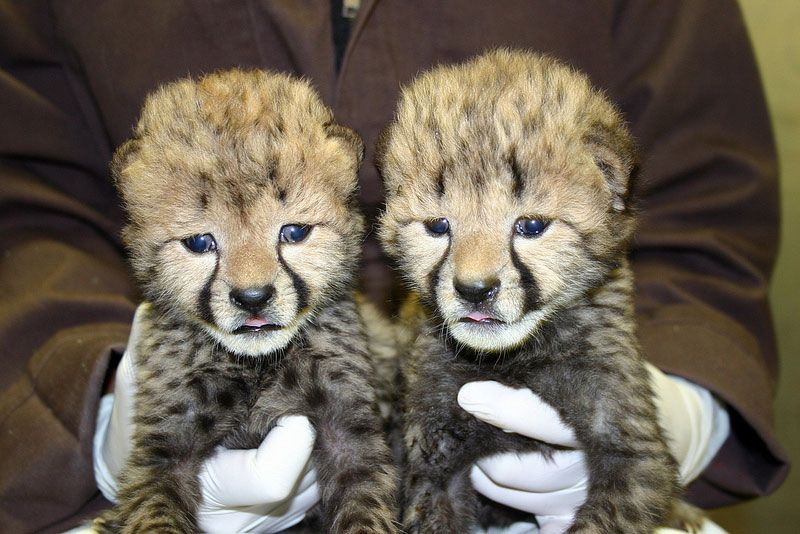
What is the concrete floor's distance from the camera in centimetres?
380

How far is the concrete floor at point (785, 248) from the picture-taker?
12.5 ft

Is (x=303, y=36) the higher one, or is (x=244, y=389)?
(x=303, y=36)

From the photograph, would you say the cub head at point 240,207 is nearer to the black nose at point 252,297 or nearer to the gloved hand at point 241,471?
the black nose at point 252,297

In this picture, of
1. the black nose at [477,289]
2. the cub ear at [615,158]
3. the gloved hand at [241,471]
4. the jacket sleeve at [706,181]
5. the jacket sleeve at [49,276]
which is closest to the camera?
the black nose at [477,289]

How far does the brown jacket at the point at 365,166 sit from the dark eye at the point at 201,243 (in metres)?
0.64

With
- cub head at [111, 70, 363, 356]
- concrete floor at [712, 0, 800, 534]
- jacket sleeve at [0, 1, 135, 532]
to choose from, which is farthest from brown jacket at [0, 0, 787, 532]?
concrete floor at [712, 0, 800, 534]

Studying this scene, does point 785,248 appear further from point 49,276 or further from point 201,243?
point 49,276

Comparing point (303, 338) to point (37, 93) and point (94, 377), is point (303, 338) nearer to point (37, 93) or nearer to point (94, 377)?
point (94, 377)

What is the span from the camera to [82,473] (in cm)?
210

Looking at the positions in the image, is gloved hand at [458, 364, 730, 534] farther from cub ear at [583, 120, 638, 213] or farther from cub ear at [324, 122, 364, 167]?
cub ear at [324, 122, 364, 167]

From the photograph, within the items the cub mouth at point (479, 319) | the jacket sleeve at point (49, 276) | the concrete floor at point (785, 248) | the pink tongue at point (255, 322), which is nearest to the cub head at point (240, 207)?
the pink tongue at point (255, 322)

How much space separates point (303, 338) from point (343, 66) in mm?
852

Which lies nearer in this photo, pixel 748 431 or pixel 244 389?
pixel 244 389

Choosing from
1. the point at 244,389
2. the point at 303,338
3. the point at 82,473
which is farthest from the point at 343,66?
the point at 82,473
